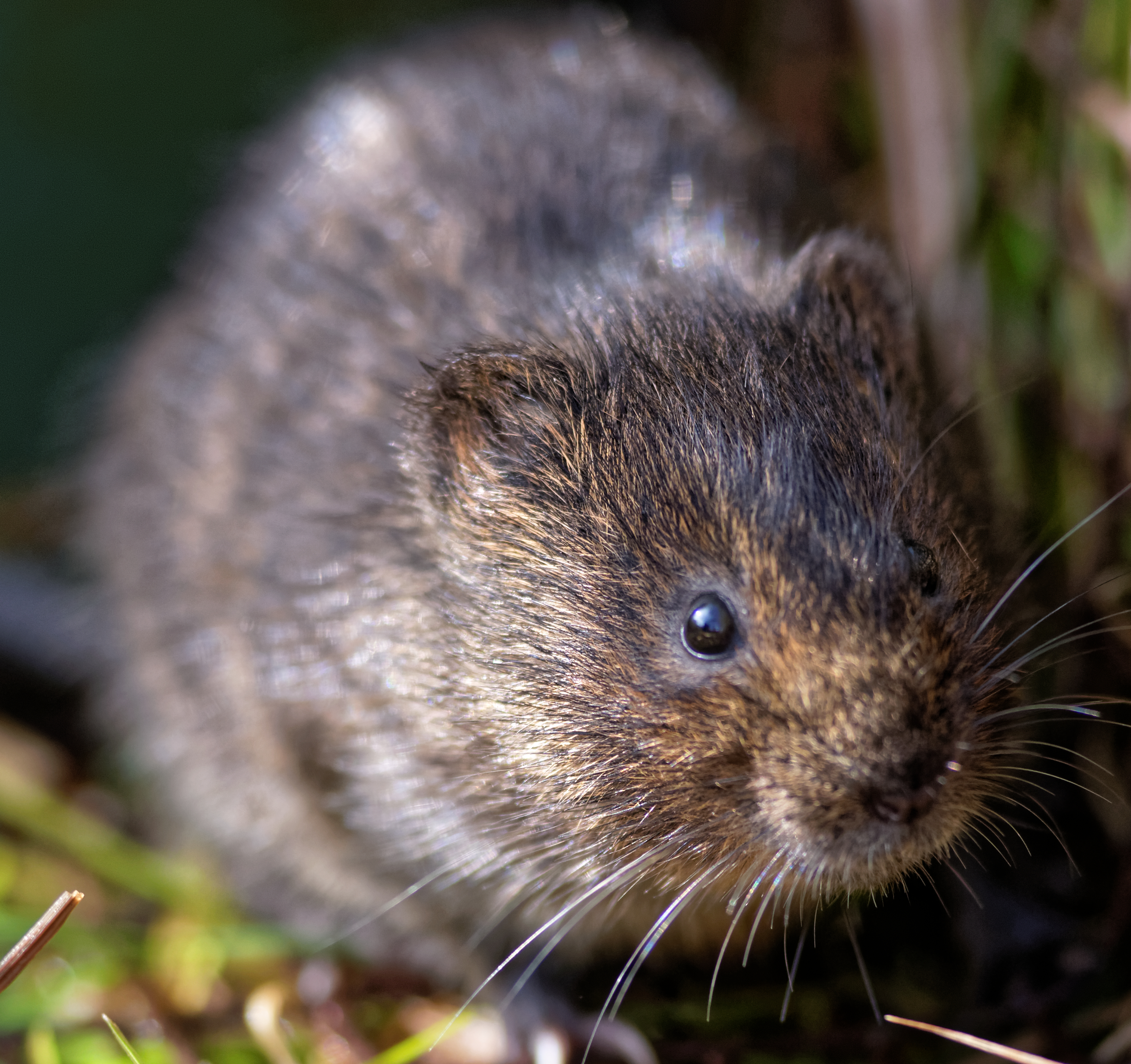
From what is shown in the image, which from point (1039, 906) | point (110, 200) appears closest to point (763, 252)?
point (1039, 906)

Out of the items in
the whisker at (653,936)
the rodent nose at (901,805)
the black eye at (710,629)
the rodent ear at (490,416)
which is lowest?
the whisker at (653,936)

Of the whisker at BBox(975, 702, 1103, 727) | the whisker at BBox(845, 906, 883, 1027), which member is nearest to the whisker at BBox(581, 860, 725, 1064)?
the whisker at BBox(845, 906, 883, 1027)

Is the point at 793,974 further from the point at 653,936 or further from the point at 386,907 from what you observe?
the point at 386,907

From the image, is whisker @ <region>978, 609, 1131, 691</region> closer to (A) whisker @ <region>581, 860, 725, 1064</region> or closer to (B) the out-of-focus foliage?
(B) the out-of-focus foliage

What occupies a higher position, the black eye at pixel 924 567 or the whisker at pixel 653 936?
the black eye at pixel 924 567

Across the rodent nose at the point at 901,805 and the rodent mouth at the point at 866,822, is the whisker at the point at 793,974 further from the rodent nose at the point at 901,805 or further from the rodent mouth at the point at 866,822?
the rodent nose at the point at 901,805

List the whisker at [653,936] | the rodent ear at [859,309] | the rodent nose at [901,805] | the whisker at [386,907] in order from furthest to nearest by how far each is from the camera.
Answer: the whisker at [386,907]
the rodent ear at [859,309]
the whisker at [653,936]
the rodent nose at [901,805]

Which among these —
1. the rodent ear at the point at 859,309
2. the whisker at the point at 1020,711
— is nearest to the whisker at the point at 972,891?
the whisker at the point at 1020,711

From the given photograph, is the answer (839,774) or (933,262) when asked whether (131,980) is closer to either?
(839,774)
